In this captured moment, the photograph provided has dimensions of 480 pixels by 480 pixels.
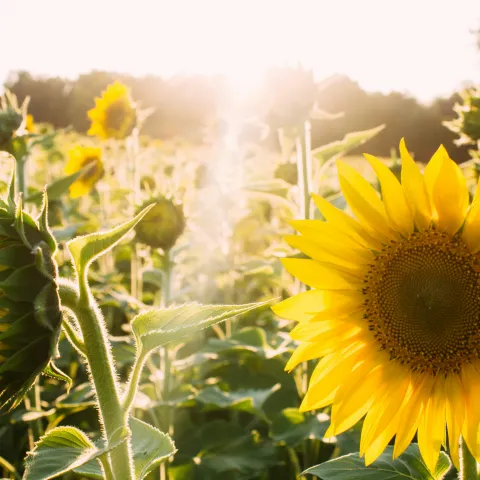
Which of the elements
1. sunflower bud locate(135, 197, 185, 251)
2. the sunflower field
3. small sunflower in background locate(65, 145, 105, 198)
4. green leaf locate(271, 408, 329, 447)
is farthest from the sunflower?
green leaf locate(271, 408, 329, 447)

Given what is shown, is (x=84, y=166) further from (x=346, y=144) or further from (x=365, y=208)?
(x=365, y=208)

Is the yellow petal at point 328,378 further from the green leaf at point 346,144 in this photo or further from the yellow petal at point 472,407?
the green leaf at point 346,144

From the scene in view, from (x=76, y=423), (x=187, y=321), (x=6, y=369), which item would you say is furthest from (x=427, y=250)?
(x=76, y=423)

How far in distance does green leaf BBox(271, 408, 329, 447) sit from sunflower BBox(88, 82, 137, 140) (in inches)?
85.6

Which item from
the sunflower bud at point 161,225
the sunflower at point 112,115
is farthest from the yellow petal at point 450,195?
the sunflower at point 112,115

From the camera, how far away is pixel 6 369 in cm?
80

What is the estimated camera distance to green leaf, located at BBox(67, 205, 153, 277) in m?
0.85

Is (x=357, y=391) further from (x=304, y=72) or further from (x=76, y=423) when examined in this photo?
(x=76, y=423)

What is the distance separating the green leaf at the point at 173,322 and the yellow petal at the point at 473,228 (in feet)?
1.31

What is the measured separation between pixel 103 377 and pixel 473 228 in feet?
2.15

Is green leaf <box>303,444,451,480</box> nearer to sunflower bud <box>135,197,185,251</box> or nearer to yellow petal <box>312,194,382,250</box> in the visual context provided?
yellow petal <box>312,194,382,250</box>

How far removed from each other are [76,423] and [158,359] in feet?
1.61

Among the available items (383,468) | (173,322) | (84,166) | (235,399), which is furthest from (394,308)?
(84,166)

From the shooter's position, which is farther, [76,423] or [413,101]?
[413,101]
